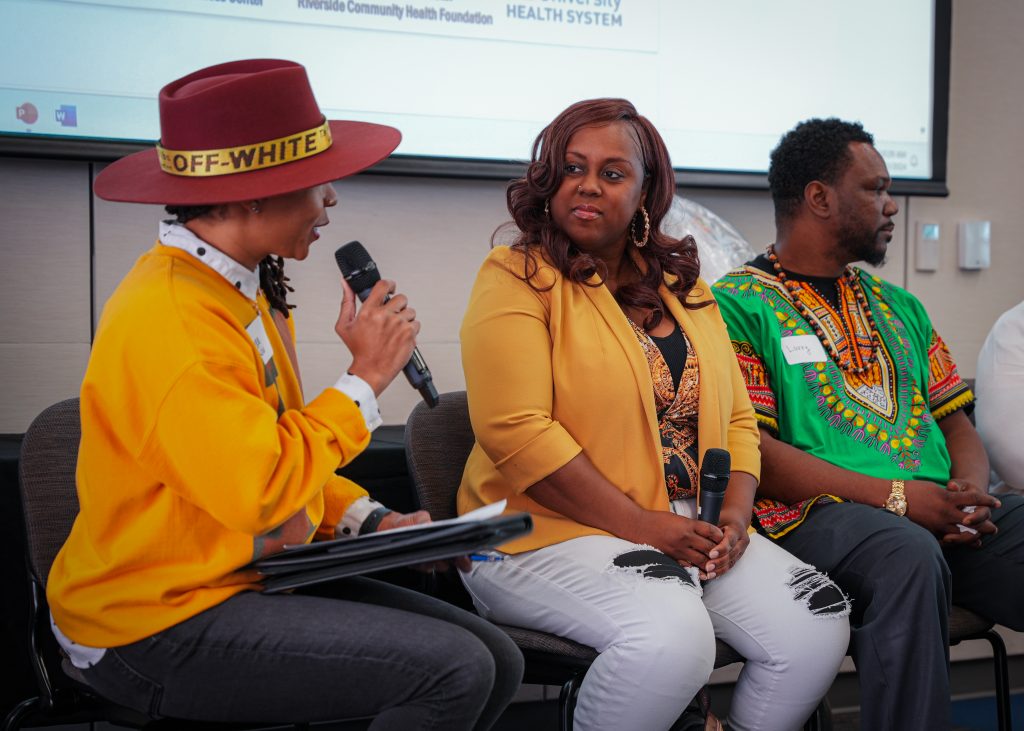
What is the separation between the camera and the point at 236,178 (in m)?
1.42

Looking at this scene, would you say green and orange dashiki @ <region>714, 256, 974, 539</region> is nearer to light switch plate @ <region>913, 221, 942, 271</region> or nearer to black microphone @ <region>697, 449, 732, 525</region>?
black microphone @ <region>697, 449, 732, 525</region>

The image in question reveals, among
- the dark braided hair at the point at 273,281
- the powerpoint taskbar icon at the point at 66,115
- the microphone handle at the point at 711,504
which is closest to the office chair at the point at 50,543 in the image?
the dark braided hair at the point at 273,281

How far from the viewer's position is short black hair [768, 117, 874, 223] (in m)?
2.51

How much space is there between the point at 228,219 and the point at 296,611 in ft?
1.83

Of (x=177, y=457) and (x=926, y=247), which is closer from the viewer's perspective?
(x=177, y=457)

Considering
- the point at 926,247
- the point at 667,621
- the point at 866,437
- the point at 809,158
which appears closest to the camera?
the point at 667,621

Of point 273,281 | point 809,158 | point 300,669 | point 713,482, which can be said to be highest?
point 809,158

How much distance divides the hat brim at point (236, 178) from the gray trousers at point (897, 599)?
1.18 m

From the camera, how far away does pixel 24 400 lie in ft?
8.07

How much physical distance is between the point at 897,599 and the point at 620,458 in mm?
581

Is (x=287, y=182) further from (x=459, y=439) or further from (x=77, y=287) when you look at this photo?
(x=77, y=287)

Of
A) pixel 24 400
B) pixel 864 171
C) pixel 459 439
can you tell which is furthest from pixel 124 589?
pixel 864 171

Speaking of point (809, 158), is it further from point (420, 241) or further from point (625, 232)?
point (420, 241)

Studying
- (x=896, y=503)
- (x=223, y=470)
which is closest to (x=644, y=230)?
(x=896, y=503)
